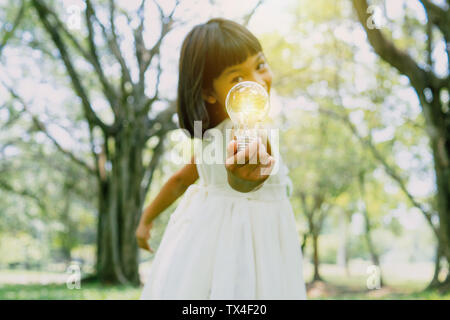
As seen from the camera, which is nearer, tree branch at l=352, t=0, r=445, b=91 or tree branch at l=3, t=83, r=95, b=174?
tree branch at l=352, t=0, r=445, b=91

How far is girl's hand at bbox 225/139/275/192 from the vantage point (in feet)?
3.19

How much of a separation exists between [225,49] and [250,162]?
0.57 metres

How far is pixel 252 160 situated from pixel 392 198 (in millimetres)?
15079

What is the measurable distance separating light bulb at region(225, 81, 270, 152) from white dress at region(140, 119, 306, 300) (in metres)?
0.30

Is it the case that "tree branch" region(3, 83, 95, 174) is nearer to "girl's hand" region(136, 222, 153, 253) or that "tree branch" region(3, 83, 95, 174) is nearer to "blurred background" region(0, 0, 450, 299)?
"blurred background" region(0, 0, 450, 299)

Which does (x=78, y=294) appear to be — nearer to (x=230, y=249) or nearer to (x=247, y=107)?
(x=230, y=249)

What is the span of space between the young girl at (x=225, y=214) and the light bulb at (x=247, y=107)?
0.13 ft

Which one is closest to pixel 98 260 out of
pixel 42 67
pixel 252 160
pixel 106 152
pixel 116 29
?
pixel 106 152

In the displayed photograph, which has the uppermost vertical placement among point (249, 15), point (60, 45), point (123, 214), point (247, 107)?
point (60, 45)

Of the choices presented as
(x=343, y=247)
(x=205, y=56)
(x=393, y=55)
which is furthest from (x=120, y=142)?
(x=343, y=247)

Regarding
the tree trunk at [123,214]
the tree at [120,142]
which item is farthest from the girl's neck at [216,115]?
the tree trunk at [123,214]

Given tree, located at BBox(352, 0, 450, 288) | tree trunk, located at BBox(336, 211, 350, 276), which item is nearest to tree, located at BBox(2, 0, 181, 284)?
tree, located at BBox(352, 0, 450, 288)

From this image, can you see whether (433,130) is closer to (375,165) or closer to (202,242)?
(202,242)

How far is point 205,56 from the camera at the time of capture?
1414 millimetres
